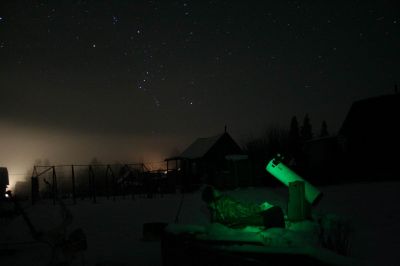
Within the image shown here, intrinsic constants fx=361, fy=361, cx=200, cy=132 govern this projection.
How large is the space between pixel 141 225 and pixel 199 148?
19823mm

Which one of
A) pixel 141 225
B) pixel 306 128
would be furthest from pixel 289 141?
pixel 141 225

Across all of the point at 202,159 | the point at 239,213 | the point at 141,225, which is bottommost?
the point at 141,225

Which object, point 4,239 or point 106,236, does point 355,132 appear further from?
point 4,239

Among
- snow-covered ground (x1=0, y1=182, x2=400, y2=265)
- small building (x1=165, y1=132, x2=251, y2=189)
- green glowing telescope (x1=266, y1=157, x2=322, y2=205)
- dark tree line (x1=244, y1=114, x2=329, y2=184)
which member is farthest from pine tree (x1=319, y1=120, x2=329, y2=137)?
green glowing telescope (x1=266, y1=157, x2=322, y2=205)

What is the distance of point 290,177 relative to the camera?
649 centimetres

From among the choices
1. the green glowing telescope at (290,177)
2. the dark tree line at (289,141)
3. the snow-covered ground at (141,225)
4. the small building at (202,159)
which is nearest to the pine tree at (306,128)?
the dark tree line at (289,141)

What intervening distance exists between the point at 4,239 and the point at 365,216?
37.1 feet

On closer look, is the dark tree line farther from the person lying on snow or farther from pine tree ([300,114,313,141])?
the person lying on snow

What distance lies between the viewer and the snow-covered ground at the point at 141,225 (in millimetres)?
8078

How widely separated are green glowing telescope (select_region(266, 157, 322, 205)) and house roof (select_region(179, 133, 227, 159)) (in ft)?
80.8

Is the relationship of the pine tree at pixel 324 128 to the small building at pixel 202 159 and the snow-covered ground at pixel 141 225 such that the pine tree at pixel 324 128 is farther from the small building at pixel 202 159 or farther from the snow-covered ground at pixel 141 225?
the snow-covered ground at pixel 141 225

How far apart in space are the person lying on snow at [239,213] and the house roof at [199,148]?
24856mm

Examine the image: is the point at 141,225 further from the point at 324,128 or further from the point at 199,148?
the point at 324,128

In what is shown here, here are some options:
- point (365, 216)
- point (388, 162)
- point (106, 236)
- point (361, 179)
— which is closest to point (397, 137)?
point (388, 162)
